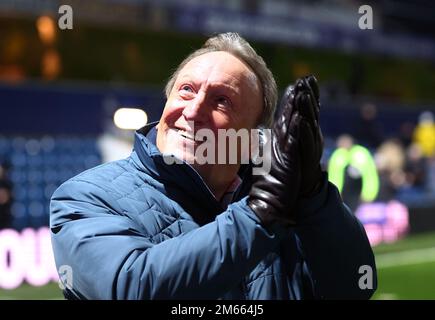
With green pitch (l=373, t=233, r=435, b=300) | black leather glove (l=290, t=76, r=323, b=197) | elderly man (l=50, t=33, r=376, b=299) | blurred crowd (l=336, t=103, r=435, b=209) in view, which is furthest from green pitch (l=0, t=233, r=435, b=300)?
black leather glove (l=290, t=76, r=323, b=197)

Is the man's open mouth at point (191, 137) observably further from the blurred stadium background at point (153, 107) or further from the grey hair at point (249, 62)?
the blurred stadium background at point (153, 107)

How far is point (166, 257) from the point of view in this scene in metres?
1.65

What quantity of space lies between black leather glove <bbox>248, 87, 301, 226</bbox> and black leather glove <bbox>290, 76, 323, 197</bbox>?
14 mm

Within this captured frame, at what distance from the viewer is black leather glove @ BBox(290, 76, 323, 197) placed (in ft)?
5.55

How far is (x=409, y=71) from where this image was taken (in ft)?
77.3

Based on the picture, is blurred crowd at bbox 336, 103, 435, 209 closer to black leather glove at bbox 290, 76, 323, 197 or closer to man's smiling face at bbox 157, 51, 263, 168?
man's smiling face at bbox 157, 51, 263, 168

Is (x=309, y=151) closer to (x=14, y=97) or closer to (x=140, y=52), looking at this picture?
(x=14, y=97)

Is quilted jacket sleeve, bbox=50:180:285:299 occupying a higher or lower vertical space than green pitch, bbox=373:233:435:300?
higher

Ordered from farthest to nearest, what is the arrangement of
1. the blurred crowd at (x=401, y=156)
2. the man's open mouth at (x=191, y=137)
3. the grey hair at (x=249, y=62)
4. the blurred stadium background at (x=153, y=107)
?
1. the blurred crowd at (x=401, y=156)
2. the blurred stadium background at (x=153, y=107)
3. the grey hair at (x=249, y=62)
4. the man's open mouth at (x=191, y=137)

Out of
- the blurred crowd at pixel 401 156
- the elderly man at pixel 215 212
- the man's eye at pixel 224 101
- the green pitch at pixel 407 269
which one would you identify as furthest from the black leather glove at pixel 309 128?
the blurred crowd at pixel 401 156

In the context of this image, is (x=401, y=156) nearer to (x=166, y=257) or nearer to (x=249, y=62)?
(x=249, y=62)

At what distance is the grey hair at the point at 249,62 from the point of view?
212 centimetres

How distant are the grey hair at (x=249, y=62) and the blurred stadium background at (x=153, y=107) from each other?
604 centimetres

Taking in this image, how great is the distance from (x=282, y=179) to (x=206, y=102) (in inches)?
16.0
